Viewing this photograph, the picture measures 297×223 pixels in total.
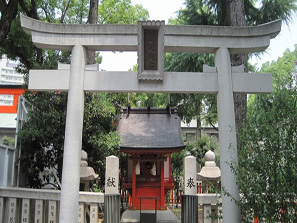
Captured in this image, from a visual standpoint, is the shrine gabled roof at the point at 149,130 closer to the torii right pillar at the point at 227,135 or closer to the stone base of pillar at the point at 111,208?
the stone base of pillar at the point at 111,208

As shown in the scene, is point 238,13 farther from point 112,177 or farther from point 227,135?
point 112,177

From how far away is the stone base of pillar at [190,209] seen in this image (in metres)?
6.35

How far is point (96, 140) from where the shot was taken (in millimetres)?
9016

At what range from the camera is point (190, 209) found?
638cm

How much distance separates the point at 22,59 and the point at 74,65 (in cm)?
820

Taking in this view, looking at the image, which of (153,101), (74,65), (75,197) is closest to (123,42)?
(74,65)

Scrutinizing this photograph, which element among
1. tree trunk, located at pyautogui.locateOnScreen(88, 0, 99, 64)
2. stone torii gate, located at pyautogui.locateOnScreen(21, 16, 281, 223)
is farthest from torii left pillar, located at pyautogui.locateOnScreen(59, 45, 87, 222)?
tree trunk, located at pyautogui.locateOnScreen(88, 0, 99, 64)

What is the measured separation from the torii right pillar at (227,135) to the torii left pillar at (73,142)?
8.78ft

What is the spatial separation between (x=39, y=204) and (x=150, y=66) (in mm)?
3630

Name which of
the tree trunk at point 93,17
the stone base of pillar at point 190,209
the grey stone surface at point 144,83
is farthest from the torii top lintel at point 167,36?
the tree trunk at point 93,17

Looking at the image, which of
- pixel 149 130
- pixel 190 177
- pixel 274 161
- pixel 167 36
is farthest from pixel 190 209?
pixel 149 130

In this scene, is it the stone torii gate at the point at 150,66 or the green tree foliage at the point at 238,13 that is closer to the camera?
the stone torii gate at the point at 150,66

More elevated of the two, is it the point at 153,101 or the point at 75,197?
the point at 153,101

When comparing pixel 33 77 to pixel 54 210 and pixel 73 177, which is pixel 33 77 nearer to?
pixel 73 177
